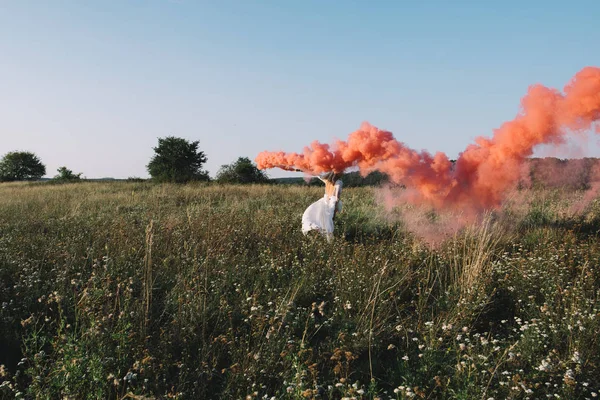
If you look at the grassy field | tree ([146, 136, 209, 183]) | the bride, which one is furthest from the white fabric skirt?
tree ([146, 136, 209, 183])

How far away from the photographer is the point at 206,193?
706 inches

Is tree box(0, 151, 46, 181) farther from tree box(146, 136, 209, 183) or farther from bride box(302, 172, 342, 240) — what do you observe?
bride box(302, 172, 342, 240)

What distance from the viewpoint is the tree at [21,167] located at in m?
59.3

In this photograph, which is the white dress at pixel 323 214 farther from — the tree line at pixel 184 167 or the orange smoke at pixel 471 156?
the tree line at pixel 184 167

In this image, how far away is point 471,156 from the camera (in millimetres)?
7555

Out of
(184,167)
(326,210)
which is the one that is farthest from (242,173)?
(326,210)

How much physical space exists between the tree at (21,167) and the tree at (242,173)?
39.8 m

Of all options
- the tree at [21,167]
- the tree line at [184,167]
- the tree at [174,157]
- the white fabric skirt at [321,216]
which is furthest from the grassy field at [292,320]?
the tree at [21,167]

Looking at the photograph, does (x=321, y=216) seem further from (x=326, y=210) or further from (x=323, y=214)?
(x=326, y=210)

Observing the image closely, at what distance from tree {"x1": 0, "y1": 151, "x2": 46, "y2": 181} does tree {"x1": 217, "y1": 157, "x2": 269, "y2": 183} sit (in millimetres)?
39835

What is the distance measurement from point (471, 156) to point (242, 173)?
95.4ft

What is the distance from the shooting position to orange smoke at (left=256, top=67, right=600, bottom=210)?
6.21 metres

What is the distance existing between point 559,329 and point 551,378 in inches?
40.1

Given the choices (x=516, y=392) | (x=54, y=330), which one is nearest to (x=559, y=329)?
(x=516, y=392)
